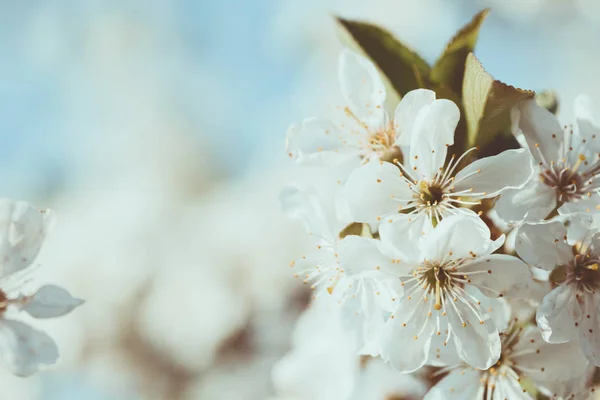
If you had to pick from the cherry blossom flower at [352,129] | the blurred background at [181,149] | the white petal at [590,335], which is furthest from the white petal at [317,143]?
the blurred background at [181,149]

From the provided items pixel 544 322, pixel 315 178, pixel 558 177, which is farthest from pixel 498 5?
pixel 544 322

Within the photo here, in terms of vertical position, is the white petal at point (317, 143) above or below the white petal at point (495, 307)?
above

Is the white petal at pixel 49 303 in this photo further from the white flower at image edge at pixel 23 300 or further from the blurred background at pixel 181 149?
the blurred background at pixel 181 149

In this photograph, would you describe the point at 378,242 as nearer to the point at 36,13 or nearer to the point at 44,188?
the point at 44,188

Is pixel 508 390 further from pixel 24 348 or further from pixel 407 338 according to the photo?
pixel 24 348

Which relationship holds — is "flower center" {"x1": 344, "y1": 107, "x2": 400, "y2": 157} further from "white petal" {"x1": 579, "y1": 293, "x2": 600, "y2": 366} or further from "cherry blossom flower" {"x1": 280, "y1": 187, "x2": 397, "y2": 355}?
"white petal" {"x1": 579, "y1": 293, "x2": 600, "y2": 366}

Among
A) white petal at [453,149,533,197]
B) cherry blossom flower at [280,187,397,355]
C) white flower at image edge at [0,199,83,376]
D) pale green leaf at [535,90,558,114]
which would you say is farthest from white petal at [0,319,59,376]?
pale green leaf at [535,90,558,114]
